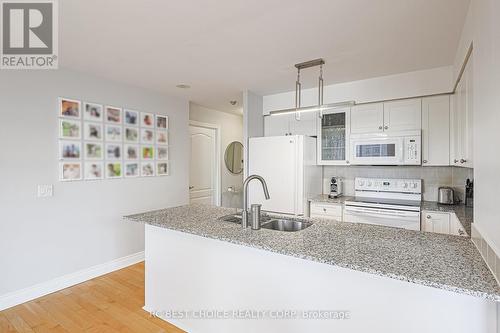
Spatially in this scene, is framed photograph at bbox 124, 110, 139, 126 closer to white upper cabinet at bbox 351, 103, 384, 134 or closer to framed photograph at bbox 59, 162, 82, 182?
framed photograph at bbox 59, 162, 82, 182

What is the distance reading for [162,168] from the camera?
3.91m

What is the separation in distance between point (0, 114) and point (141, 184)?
1602mm

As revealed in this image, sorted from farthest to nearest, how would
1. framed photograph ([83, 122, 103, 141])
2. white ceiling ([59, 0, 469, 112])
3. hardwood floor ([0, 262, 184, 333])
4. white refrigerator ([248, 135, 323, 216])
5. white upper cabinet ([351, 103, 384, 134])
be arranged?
white refrigerator ([248, 135, 323, 216]) < white upper cabinet ([351, 103, 384, 134]) < framed photograph ([83, 122, 103, 141]) < hardwood floor ([0, 262, 184, 333]) < white ceiling ([59, 0, 469, 112])

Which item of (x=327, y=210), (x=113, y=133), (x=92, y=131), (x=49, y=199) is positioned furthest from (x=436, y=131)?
(x=49, y=199)

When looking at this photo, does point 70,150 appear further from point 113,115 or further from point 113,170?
point 113,115

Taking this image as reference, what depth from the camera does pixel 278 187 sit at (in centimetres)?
354

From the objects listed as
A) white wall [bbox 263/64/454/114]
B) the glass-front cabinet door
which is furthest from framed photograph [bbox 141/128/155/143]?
the glass-front cabinet door

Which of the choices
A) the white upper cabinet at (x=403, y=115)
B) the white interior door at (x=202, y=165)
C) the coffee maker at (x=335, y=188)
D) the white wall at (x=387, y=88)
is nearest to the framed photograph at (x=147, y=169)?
the white interior door at (x=202, y=165)

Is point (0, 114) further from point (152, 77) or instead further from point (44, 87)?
point (152, 77)

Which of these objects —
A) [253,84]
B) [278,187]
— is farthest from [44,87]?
[278,187]

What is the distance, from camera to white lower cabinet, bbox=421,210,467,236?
8.81 ft

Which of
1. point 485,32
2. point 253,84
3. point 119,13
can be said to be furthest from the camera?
point 253,84

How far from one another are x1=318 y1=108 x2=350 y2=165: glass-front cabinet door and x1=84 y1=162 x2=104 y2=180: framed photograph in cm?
278

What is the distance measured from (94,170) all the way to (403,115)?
3.66 meters
